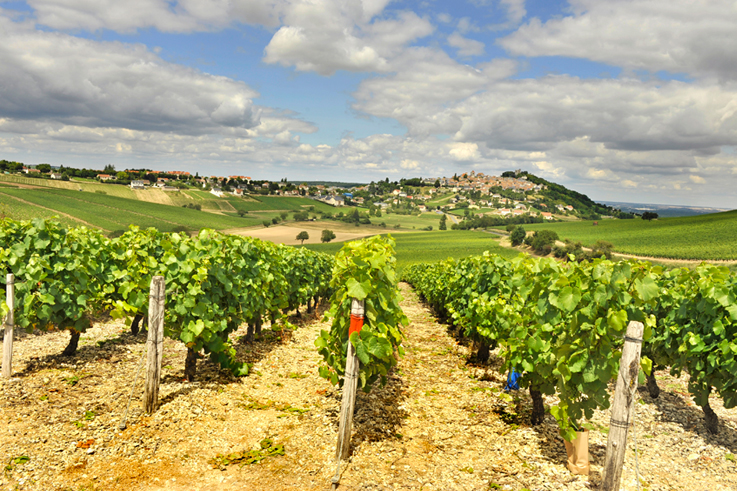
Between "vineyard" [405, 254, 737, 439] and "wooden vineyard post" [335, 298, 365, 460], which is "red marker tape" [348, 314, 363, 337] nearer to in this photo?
"wooden vineyard post" [335, 298, 365, 460]

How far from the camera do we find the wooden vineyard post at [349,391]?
467 cm

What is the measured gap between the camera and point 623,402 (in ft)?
12.1

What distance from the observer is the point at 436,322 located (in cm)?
1672

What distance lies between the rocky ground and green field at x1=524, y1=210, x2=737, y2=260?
5482cm

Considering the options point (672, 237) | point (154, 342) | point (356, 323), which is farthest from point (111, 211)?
point (672, 237)

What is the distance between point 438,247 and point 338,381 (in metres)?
60.6

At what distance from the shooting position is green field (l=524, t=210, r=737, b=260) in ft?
161

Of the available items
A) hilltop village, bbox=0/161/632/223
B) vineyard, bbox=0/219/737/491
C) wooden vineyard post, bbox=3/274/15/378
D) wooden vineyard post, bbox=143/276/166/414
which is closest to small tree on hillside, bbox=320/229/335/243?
hilltop village, bbox=0/161/632/223

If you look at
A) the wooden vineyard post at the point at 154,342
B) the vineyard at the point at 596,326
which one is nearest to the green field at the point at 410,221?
the vineyard at the point at 596,326

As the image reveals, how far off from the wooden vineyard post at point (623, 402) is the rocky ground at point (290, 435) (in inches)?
26.5

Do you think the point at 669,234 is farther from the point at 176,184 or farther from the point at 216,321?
the point at 176,184

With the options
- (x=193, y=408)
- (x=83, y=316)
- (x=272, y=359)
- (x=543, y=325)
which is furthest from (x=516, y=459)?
(x=83, y=316)

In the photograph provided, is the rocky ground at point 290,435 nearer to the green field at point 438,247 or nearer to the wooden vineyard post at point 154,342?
the wooden vineyard post at point 154,342

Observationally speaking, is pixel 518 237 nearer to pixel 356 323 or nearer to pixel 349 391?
pixel 356 323
